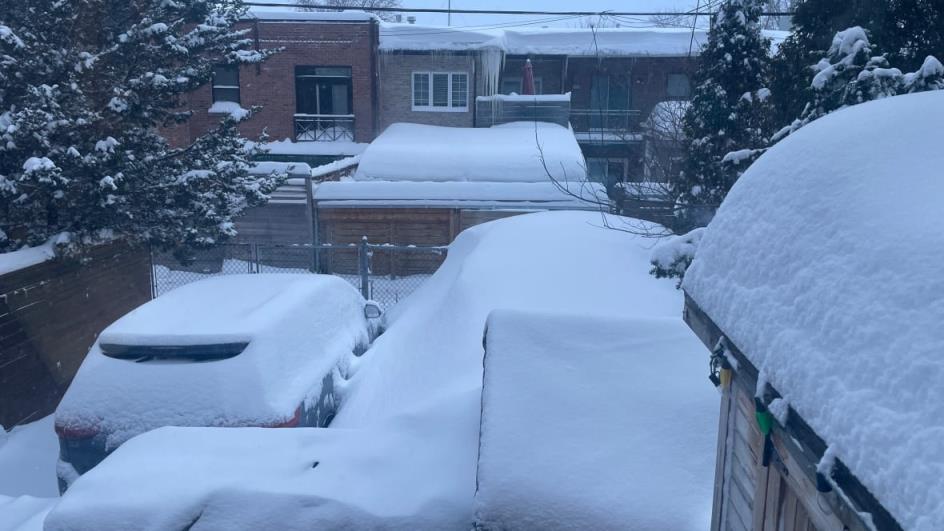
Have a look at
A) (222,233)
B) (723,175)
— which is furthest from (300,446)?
(222,233)

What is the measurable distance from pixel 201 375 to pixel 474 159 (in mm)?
12782

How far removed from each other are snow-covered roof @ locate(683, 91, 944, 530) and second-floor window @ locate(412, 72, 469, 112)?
2126cm

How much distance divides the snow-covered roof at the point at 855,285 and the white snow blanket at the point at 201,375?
328 centimetres

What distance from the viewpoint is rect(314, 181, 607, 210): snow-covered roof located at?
15.5 meters

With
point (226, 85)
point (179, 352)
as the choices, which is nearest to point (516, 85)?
point (226, 85)

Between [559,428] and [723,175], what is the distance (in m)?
6.68

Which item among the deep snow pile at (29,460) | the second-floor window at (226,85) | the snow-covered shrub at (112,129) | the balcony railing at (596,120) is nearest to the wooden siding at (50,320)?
the deep snow pile at (29,460)

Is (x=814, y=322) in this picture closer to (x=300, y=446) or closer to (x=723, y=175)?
(x=300, y=446)

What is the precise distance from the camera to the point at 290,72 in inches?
905

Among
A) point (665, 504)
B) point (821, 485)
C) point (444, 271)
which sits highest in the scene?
point (821, 485)

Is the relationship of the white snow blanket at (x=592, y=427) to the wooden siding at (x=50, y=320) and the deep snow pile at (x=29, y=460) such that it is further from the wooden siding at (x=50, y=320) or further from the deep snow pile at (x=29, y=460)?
the wooden siding at (x=50, y=320)

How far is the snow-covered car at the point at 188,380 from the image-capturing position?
5227 millimetres

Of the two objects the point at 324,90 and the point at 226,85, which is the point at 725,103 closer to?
the point at 324,90

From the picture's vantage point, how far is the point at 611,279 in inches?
325
